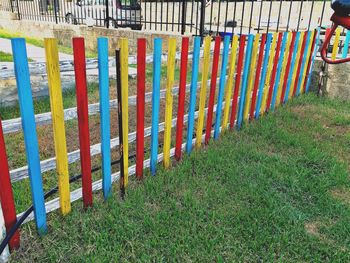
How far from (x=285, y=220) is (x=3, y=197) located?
1.92 metres

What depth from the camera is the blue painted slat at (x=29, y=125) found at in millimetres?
1646

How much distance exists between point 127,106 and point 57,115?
61cm

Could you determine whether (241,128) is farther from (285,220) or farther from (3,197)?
(3,197)

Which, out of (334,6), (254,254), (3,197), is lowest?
(254,254)

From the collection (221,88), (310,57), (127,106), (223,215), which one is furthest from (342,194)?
(310,57)

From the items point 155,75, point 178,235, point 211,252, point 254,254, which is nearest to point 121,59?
point 155,75

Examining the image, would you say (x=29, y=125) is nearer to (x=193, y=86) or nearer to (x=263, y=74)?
(x=193, y=86)

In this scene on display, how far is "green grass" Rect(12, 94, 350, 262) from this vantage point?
2020 mm

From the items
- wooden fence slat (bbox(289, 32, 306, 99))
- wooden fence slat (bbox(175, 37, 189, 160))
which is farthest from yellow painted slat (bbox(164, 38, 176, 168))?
wooden fence slat (bbox(289, 32, 306, 99))

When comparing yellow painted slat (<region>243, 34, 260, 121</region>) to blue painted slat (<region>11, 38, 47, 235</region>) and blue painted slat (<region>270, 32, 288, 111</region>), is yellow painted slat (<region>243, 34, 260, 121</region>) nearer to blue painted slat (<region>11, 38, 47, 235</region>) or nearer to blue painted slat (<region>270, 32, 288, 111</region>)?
blue painted slat (<region>270, 32, 288, 111</region>)

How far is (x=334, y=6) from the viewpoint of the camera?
1.69 metres

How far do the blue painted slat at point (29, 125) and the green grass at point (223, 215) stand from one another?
19 cm

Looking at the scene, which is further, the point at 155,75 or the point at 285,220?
the point at 155,75

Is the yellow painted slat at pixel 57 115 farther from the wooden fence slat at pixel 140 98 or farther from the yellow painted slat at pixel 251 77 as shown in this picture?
the yellow painted slat at pixel 251 77
